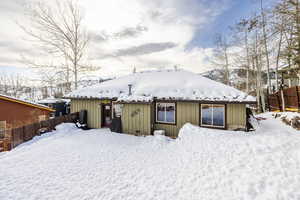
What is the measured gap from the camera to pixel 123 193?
3.68 metres

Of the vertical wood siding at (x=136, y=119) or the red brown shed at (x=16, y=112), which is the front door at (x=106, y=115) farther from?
the red brown shed at (x=16, y=112)

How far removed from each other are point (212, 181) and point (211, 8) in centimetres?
1185

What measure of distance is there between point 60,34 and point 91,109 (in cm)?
1120

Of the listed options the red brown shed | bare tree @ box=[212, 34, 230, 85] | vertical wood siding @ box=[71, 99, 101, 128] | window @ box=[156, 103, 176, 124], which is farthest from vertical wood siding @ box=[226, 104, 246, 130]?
the red brown shed

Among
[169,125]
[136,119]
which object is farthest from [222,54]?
[136,119]

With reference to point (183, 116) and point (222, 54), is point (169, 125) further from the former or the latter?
point (222, 54)

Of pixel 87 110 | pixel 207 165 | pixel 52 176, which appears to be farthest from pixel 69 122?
pixel 207 165

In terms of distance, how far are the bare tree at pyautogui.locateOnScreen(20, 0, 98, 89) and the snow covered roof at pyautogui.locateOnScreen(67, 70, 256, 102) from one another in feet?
25.0

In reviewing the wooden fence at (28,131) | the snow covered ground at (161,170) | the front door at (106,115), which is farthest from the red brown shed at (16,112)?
the front door at (106,115)

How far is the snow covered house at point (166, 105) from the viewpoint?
7.68 m

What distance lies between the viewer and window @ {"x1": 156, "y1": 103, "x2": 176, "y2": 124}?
8.67 metres

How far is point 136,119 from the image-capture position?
888 centimetres

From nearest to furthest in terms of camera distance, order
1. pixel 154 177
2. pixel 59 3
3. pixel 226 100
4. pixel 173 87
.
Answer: pixel 154 177 < pixel 226 100 < pixel 173 87 < pixel 59 3

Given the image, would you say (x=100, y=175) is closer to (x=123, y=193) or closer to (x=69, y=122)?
(x=123, y=193)
